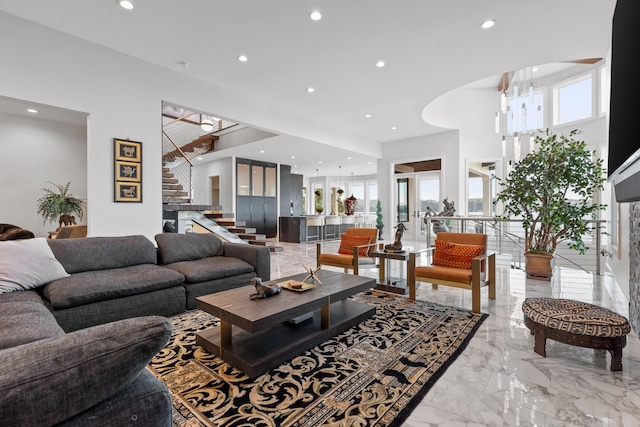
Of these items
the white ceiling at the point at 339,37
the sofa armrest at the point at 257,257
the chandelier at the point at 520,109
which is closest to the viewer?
the white ceiling at the point at 339,37

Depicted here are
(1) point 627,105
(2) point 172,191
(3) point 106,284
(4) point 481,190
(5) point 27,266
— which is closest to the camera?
(1) point 627,105

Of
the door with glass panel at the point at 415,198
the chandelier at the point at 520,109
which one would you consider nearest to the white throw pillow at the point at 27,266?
the chandelier at the point at 520,109

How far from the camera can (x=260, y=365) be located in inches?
75.7

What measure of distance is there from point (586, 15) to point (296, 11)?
Result: 10.1 ft

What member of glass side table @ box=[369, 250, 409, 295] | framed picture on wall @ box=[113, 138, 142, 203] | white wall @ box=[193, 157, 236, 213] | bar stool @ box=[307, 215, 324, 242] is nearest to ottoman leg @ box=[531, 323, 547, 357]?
glass side table @ box=[369, 250, 409, 295]

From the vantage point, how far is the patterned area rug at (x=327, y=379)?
5.21 feet

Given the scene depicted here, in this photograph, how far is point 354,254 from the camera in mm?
3996

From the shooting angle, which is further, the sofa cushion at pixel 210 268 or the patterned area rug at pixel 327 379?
the sofa cushion at pixel 210 268

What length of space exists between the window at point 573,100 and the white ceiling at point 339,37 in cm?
405

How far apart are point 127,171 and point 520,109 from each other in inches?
299

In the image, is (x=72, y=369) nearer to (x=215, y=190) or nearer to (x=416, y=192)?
(x=416, y=192)

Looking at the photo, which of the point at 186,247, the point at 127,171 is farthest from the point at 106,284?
the point at 127,171

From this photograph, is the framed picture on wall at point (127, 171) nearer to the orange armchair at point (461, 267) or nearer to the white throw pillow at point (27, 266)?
the white throw pillow at point (27, 266)

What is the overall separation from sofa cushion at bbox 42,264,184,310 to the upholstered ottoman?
3132 millimetres
